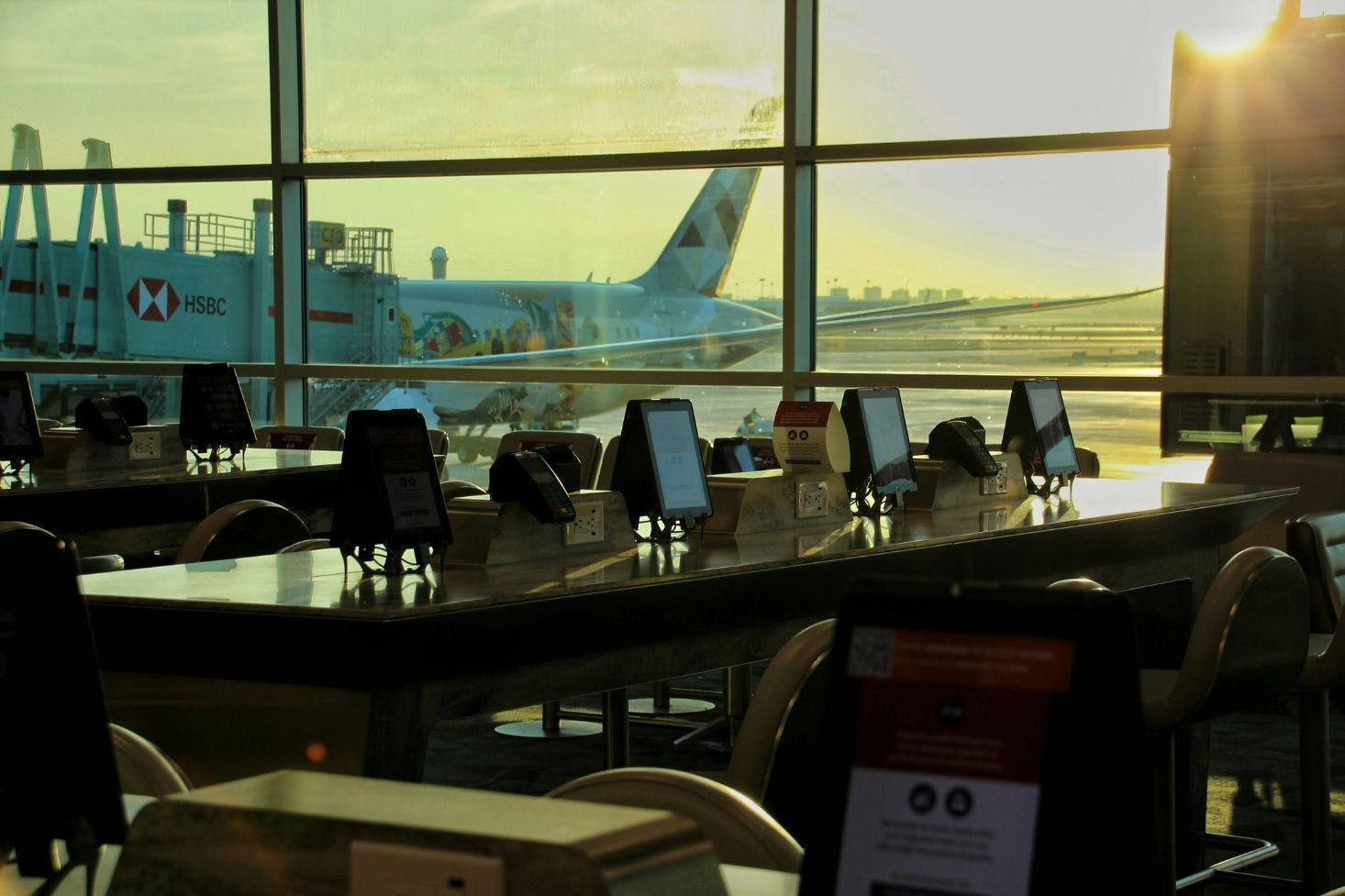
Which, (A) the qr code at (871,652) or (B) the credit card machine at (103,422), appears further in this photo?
(B) the credit card machine at (103,422)

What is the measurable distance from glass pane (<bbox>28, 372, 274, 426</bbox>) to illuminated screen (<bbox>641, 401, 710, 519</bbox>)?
6081mm

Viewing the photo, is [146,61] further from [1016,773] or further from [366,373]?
Result: [1016,773]

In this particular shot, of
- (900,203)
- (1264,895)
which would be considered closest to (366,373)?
(900,203)

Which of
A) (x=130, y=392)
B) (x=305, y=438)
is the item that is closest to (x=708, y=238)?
(x=305, y=438)

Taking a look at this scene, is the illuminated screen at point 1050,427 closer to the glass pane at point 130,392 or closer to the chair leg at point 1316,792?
the chair leg at point 1316,792

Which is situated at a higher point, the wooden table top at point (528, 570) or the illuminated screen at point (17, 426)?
the illuminated screen at point (17, 426)

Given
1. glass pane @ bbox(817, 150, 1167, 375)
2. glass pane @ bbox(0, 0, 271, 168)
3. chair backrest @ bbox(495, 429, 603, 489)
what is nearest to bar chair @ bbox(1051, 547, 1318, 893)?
chair backrest @ bbox(495, 429, 603, 489)

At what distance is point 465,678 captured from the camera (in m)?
2.65

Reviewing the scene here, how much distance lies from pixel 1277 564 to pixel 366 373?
668 cm

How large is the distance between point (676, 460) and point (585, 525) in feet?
1.30

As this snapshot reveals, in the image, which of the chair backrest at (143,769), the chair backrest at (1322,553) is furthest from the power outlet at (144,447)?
the chair backrest at (143,769)

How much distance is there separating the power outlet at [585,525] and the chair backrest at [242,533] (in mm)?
1016

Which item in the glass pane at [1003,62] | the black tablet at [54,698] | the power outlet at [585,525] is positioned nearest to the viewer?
the black tablet at [54,698]

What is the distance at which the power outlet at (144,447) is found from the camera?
6.14m
